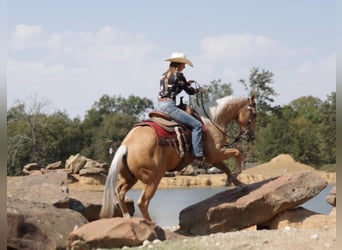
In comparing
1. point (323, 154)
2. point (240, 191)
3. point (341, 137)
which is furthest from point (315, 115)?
point (341, 137)

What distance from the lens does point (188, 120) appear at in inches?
327

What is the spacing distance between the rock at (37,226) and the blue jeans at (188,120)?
76.4 inches

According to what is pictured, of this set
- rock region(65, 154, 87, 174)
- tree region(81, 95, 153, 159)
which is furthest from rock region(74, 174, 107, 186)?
tree region(81, 95, 153, 159)

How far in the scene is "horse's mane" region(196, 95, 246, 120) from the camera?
8.81 m

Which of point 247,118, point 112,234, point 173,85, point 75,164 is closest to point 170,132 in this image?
point 173,85

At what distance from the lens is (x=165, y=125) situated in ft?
26.9

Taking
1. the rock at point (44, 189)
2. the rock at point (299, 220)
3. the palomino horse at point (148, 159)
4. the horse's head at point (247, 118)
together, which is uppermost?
the horse's head at point (247, 118)

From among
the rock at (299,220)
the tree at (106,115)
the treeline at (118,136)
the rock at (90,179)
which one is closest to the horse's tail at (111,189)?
the rock at (299,220)

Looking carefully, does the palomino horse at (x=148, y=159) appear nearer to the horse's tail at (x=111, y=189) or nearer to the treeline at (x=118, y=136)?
the horse's tail at (x=111, y=189)

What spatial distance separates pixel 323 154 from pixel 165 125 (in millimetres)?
30261

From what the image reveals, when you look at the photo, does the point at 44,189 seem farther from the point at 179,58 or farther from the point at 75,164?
the point at 75,164

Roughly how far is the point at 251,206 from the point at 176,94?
189 centimetres

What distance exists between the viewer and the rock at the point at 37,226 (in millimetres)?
6438

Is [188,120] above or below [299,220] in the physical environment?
above
